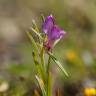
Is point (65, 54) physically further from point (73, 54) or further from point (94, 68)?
point (94, 68)

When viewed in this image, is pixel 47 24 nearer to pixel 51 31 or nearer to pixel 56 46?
pixel 51 31

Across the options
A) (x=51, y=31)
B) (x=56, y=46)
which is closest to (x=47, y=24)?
(x=51, y=31)

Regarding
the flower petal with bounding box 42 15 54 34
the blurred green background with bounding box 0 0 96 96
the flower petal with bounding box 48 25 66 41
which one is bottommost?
the flower petal with bounding box 48 25 66 41

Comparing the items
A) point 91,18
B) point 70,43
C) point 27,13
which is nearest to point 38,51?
point 70,43

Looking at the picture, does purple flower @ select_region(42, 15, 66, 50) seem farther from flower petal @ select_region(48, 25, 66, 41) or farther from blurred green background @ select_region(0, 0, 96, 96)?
blurred green background @ select_region(0, 0, 96, 96)

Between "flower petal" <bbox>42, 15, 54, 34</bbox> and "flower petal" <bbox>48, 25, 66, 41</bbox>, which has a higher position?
"flower petal" <bbox>42, 15, 54, 34</bbox>

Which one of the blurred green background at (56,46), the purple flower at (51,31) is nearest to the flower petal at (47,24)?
the purple flower at (51,31)

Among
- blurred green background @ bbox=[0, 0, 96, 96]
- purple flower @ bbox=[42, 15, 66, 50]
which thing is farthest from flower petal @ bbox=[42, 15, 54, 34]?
blurred green background @ bbox=[0, 0, 96, 96]
